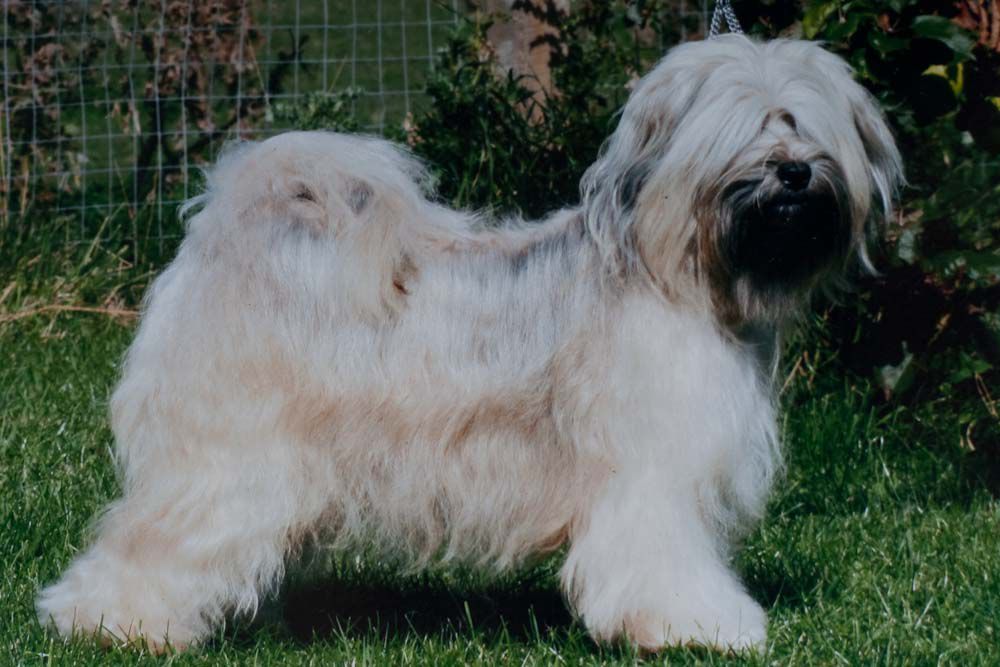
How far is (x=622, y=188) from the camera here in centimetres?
389

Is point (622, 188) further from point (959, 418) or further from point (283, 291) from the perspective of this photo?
point (959, 418)

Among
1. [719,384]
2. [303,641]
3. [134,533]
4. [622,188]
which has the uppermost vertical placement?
[622,188]

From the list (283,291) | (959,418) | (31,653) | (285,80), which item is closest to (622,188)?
(283,291)

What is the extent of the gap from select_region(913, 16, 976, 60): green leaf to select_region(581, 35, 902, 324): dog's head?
1422 mm

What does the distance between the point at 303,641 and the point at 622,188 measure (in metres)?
1.66

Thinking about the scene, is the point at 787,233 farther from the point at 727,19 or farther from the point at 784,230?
the point at 727,19

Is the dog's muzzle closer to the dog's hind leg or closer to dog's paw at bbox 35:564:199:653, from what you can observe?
the dog's hind leg

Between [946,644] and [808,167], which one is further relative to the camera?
[946,644]

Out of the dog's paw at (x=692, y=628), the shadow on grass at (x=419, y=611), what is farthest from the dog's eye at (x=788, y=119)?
the shadow on grass at (x=419, y=611)

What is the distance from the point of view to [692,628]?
3932mm

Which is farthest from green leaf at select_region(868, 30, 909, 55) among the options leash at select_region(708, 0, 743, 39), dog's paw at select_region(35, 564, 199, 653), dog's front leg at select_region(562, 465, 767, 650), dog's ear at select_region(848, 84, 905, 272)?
dog's paw at select_region(35, 564, 199, 653)

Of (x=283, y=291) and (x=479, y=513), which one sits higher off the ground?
(x=283, y=291)

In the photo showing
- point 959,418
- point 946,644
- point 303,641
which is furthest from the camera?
point 959,418

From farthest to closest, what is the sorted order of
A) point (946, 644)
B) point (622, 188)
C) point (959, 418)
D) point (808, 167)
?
1. point (959, 418)
2. point (946, 644)
3. point (622, 188)
4. point (808, 167)
